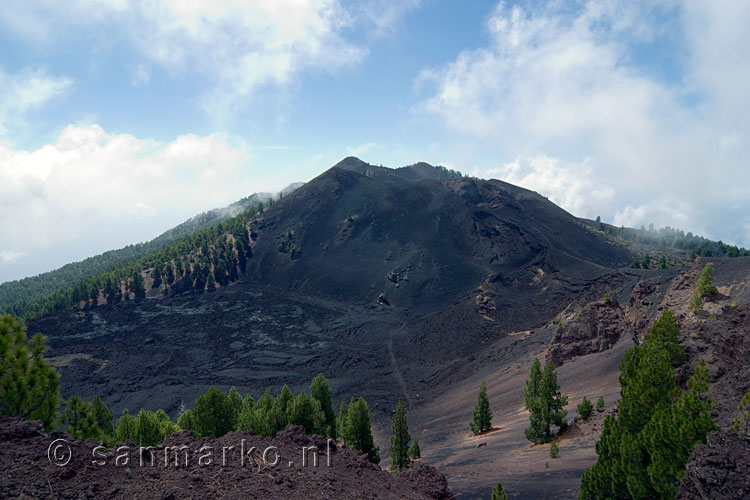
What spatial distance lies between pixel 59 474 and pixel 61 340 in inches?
2722

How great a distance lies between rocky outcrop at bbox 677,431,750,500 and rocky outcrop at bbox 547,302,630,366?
34228 mm

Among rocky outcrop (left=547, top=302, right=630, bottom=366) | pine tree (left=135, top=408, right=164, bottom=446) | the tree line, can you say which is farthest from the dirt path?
the tree line

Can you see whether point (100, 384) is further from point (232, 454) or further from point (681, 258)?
point (681, 258)

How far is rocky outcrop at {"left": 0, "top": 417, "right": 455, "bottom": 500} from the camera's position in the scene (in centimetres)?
716

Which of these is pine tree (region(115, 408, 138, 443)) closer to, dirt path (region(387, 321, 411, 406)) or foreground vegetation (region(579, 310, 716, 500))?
foreground vegetation (region(579, 310, 716, 500))

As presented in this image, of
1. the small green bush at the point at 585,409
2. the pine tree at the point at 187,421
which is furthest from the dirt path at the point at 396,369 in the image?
the pine tree at the point at 187,421

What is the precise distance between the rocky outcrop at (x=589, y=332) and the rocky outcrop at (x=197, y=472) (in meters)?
36.9

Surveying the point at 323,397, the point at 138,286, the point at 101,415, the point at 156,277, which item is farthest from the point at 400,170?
the point at 101,415

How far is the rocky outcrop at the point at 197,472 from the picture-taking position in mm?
7160

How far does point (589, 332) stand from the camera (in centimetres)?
4266

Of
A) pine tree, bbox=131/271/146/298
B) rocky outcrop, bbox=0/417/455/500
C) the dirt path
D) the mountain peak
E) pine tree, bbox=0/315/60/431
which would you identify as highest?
the mountain peak

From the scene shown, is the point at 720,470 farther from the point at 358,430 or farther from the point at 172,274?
the point at 172,274

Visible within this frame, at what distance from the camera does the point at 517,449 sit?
2708 centimetres

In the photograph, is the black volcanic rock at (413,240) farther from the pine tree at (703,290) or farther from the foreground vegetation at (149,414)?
the foreground vegetation at (149,414)
